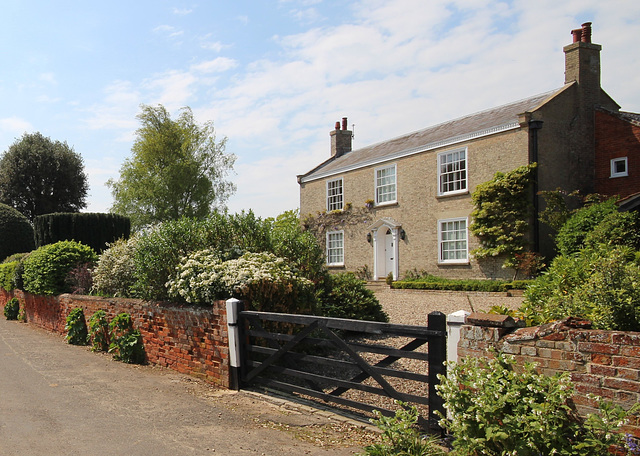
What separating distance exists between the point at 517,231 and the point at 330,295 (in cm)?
1063

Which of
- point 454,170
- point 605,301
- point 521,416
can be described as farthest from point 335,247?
point 521,416


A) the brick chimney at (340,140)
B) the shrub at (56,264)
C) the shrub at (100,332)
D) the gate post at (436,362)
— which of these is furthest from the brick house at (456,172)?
the gate post at (436,362)

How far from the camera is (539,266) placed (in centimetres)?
1680

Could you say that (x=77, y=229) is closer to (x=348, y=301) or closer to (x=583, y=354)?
(x=348, y=301)

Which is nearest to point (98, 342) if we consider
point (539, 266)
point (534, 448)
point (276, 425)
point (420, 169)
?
point (276, 425)

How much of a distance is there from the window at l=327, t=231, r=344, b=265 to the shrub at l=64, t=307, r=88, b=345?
15.8m

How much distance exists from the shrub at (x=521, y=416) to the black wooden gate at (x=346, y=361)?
0.70 meters

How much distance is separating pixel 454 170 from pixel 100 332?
48.3 ft

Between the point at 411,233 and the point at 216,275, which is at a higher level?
the point at 411,233

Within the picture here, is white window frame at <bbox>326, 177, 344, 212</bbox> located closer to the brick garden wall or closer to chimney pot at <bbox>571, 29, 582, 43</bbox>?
chimney pot at <bbox>571, 29, 582, 43</bbox>

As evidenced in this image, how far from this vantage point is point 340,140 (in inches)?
1199

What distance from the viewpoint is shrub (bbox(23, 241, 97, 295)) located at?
13.7 m

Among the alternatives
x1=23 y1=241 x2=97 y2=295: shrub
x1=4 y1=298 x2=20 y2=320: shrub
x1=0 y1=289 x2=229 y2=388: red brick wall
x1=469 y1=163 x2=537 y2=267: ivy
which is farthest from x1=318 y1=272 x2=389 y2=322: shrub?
x1=4 y1=298 x2=20 y2=320: shrub

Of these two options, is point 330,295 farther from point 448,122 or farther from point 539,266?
point 448,122
